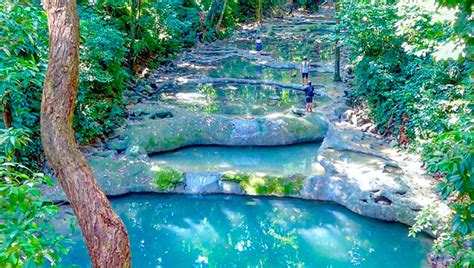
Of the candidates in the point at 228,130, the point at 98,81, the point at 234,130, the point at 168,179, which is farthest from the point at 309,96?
the point at 98,81

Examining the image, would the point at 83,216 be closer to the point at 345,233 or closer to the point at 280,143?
the point at 345,233

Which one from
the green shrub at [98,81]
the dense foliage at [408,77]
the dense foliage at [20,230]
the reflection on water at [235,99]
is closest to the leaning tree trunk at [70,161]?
the dense foliage at [20,230]

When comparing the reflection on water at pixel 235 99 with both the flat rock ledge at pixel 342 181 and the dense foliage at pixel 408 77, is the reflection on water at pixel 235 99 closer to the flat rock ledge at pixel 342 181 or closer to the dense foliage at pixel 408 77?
the dense foliage at pixel 408 77

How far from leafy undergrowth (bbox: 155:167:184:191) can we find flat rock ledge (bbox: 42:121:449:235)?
0.05 meters

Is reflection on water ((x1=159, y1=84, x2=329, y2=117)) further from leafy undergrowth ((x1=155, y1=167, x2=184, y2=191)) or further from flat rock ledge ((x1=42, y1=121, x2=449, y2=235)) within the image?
leafy undergrowth ((x1=155, y1=167, x2=184, y2=191))

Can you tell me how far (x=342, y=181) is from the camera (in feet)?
26.7

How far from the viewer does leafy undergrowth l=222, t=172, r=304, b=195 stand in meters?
8.38

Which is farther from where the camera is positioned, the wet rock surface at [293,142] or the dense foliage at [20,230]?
the wet rock surface at [293,142]

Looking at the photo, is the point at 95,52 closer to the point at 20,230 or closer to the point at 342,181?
the point at 342,181

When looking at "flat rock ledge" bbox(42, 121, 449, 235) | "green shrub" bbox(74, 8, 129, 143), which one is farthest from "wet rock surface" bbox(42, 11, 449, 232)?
"green shrub" bbox(74, 8, 129, 143)

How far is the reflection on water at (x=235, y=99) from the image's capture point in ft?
38.6

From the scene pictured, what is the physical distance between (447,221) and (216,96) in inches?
345

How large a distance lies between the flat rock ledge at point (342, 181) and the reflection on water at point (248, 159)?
364 mm

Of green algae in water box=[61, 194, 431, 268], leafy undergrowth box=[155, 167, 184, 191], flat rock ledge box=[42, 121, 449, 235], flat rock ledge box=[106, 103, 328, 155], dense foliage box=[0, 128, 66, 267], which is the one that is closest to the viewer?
dense foliage box=[0, 128, 66, 267]
